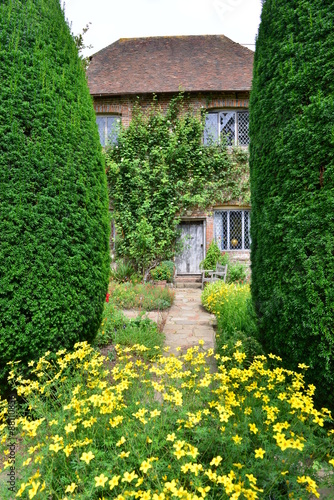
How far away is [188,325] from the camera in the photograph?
5473 mm

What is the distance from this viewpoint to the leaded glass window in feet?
34.9

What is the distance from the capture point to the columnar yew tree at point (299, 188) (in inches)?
83.7

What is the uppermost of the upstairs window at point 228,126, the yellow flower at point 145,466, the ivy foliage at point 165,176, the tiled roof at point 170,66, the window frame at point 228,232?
the tiled roof at point 170,66

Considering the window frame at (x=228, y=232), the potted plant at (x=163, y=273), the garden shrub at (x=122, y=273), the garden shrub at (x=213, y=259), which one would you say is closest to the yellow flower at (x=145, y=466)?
the potted plant at (x=163, y=273)

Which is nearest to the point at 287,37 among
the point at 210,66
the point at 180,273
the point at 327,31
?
the point at 327,31

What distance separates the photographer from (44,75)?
2666mm

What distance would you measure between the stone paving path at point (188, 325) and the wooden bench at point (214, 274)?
1486mm

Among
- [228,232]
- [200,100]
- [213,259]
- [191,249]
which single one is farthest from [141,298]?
[200,100]

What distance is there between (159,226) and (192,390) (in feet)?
28.1

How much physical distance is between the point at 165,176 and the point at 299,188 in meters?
8.40

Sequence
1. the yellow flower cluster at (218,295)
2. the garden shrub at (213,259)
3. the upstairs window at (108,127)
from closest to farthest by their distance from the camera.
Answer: the yellow flower cluster at (218,295)
the garden shrub at (213,259)
the upstairs window at (108,127)

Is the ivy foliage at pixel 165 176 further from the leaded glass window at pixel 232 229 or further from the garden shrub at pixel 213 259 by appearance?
the garden shrub at pixel 213 259

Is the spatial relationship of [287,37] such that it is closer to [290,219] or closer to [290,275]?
[290,219]

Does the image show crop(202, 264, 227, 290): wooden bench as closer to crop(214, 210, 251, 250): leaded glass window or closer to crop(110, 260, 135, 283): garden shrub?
crop(214, 210, 251, 250): leaded glass window
